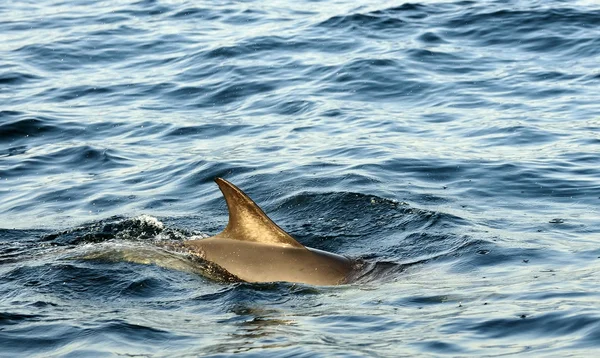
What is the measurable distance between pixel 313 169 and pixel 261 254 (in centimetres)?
387

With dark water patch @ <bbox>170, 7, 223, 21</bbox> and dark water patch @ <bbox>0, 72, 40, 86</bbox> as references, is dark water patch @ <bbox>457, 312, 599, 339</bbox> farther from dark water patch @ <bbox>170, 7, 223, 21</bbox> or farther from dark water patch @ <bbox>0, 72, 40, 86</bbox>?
dark water patch @ <bbox>170, 7, 223, 21</bbox>

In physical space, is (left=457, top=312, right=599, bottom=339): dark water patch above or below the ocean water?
above

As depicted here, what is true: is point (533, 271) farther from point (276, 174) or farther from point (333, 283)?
point (276, 174)

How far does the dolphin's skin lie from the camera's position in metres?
8.23

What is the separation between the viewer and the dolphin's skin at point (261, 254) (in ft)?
27.0

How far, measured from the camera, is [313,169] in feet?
39.9

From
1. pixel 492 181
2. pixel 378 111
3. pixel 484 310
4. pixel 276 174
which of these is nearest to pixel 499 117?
pixel 378 111

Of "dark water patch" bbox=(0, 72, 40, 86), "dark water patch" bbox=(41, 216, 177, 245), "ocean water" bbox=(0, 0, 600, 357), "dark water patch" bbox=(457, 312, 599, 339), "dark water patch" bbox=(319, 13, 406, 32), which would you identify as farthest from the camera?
"dark water patch" bbox=(319, 13, 406, 32)

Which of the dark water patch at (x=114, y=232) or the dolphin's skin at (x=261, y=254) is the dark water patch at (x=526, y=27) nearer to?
the dark water patch at (x=114, y=232)

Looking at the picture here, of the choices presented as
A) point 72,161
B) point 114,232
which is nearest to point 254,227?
point 114,232

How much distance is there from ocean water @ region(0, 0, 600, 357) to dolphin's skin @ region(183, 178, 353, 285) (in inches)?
9.1

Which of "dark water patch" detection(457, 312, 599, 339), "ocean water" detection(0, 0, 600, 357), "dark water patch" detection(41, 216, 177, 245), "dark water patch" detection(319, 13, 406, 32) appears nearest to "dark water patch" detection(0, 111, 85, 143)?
"ocean water" detection(0, 0, 600, 357)

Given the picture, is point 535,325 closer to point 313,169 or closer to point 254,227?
point 254,227

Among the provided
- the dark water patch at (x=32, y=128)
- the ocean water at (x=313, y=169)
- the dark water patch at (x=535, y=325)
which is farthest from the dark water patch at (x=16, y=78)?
the dark water patch at (x=535, y=325)
